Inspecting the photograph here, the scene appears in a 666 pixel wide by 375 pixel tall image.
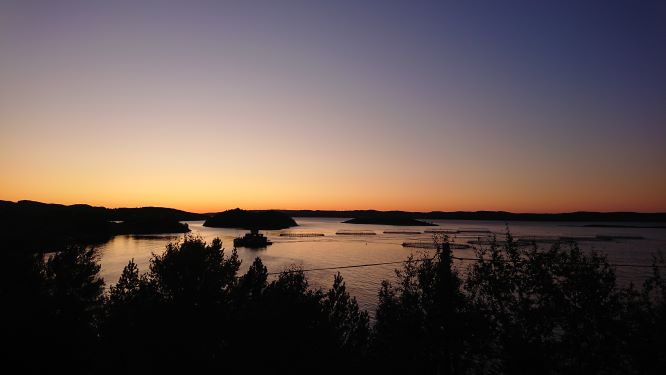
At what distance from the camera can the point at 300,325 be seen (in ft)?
93.3

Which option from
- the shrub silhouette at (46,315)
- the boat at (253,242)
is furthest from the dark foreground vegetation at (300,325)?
the boat at (253,242)

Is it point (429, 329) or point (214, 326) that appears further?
point (429, 329)

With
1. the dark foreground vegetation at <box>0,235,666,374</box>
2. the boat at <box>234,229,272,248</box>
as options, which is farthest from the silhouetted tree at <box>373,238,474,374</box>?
the boat at <box>234,229,272,248</box>

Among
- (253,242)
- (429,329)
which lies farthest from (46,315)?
(253,242)

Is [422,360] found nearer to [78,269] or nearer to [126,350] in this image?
[126,350]

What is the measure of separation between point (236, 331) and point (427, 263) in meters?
19.9

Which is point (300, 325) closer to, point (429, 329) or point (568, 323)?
point (429, 329)

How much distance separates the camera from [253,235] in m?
178

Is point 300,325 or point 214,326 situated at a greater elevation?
point 300,325

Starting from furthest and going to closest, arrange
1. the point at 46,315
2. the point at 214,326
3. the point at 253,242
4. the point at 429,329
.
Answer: the point at 253,242, the point at 429,329, the point at 214,326, the point at 46,315

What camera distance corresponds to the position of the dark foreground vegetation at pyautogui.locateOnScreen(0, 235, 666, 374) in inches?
999

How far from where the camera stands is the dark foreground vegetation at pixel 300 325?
25.4 meters

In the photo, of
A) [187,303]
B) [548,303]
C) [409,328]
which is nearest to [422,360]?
[409,328]

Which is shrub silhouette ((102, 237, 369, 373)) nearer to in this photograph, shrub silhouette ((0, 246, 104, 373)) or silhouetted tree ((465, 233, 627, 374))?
shrub silhouette ((0, 246, 104, 373))
